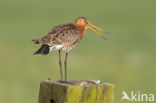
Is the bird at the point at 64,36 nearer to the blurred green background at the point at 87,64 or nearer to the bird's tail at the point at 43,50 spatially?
the bird's tail at the point at 43,50

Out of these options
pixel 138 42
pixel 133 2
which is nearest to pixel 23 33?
pixel 138 42

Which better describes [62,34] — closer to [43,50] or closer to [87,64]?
[43,50]

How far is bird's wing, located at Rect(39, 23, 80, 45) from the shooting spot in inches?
288

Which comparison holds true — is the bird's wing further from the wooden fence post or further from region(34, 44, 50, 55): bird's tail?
the wooden fence post

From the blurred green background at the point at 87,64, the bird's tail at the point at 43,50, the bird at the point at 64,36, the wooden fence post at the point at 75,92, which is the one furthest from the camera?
the blurred green background at the point at 87,64

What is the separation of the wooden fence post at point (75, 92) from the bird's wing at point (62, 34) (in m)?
1.09

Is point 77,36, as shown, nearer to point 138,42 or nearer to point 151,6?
point 138,42

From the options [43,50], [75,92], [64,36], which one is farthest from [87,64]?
[75,92]

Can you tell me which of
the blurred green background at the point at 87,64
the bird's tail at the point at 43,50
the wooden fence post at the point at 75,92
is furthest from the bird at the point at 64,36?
the blurred green background at the point at 87,64

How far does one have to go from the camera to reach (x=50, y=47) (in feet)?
24.0

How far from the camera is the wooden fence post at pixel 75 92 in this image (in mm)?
5988

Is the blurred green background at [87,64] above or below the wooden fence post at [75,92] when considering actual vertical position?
above

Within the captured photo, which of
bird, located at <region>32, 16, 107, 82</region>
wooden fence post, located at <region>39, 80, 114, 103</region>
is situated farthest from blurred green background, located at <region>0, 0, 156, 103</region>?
wooden fence post, located at <region>39, 80, 114, 103</region>

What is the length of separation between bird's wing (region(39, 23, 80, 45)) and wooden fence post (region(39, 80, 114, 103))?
1.09 metres
